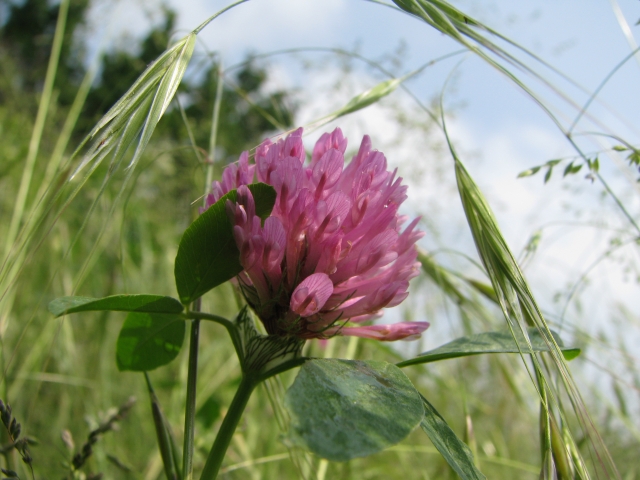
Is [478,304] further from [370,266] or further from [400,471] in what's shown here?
[400,471]

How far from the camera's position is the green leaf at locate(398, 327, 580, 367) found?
476mm

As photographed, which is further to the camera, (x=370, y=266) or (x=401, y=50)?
(x=401, y=50)

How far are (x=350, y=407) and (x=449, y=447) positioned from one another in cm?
13

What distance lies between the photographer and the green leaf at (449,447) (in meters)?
0.40

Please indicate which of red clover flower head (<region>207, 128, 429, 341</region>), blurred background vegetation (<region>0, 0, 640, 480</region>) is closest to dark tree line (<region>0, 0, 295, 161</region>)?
blurred background vegetation (<region>0, 0, 640, 480</region>)

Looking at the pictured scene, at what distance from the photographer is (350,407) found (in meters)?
0.35

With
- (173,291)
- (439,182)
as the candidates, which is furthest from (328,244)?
(439,182)

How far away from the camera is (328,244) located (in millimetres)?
458

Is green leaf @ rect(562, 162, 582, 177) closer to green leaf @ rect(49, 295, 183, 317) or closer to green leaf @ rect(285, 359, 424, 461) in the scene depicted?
green leaf @ rect(285, 359, 424, 461)

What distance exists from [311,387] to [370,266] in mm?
141

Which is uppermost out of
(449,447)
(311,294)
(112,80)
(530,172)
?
(112,80)

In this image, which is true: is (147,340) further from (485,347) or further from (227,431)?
(485,347)

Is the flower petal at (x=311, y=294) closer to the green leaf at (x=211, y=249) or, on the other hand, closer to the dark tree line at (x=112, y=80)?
the green leaf at (x=211, y=249)

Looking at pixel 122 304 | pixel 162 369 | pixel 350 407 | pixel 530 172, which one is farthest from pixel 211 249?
pixel 162 369
